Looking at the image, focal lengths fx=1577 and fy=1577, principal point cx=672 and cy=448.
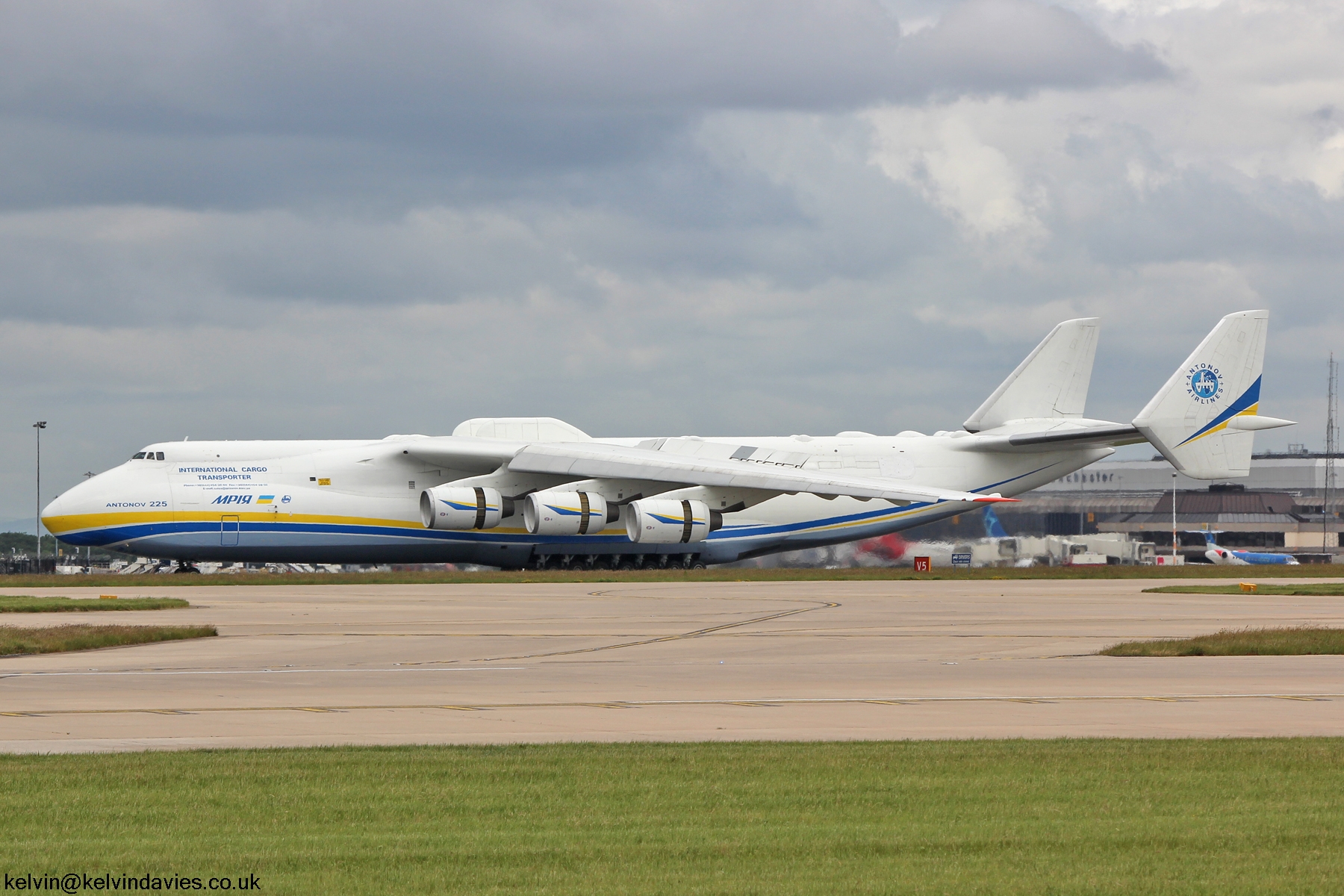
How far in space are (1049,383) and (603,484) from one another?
1589 centimetres

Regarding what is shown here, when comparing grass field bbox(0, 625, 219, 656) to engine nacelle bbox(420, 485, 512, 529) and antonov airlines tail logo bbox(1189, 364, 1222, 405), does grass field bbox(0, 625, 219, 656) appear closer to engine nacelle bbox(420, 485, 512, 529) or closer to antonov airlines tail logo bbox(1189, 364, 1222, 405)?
engine nacelle bbox(420, 485, 512, 529)

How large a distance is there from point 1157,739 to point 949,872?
4517 mm

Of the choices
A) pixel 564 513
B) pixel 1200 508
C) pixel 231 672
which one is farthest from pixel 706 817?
pixel 1200 508

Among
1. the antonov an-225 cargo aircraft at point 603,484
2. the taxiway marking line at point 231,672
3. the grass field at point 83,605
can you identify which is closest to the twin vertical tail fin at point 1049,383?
the antonov an-225 cargo aircraft at point 603,484

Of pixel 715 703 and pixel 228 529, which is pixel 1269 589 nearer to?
pixel 715 703

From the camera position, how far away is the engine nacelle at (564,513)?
1678 inches

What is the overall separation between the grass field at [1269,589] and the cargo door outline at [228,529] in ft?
77.0

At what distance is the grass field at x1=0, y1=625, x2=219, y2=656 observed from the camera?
63.4 ft

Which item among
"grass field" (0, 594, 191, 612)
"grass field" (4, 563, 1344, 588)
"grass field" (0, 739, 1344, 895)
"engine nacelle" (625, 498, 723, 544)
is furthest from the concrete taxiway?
"engine nacelle" (625, 498, 723, 544)

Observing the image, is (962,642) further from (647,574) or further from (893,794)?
(647,574)

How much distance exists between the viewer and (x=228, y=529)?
4241cm

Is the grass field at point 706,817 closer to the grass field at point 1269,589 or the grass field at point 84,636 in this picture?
the grass field at point 84,636

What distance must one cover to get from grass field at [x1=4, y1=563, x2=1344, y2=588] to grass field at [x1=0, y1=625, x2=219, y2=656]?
641 inches

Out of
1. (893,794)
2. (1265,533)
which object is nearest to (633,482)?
(893,794)
